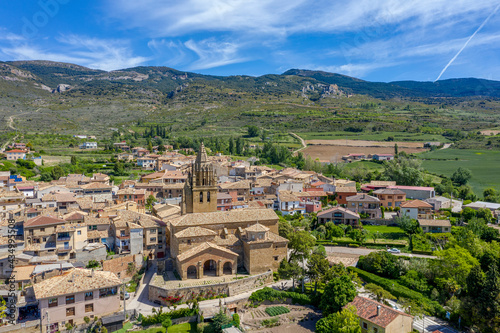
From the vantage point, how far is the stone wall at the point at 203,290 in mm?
31281

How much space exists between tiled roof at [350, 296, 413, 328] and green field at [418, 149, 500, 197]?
59.6m

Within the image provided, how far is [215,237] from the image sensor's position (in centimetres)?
3703

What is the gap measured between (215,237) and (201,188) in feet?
20.1

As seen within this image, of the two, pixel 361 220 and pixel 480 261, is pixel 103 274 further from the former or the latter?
pixel 361 220

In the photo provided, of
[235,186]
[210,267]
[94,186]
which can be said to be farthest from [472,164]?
[94,186]

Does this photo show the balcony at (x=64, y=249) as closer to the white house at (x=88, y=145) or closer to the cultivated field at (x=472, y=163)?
the cultivated field at (x=472, y=163)

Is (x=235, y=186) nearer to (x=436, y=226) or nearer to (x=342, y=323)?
(x=436, y=226)

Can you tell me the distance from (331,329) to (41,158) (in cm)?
8782

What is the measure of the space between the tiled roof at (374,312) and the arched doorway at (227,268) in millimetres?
11792

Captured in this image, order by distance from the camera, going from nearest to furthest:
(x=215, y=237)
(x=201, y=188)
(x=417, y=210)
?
(x=215, y=237) → (x=201, y=188) → (x=417, y=210)

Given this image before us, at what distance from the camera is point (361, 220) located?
56531 millimetres

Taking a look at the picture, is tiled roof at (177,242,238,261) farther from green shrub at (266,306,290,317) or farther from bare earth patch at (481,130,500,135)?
bare earth patch at (481,130,500,135)

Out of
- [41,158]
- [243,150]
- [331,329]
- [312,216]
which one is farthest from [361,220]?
[41,158]

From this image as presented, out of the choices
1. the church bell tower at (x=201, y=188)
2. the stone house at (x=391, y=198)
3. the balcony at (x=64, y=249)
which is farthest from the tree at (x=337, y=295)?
the stone house at (x=391, y=198)
